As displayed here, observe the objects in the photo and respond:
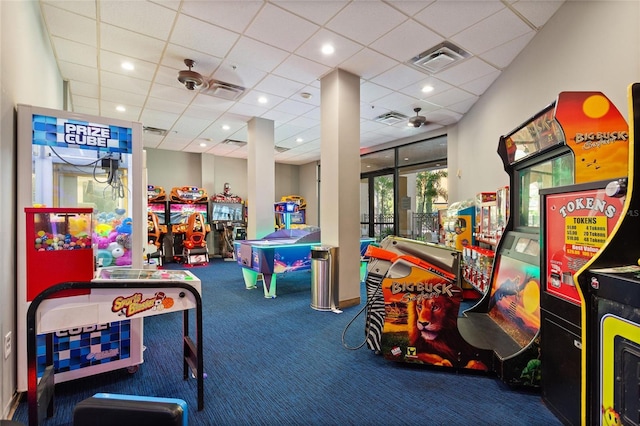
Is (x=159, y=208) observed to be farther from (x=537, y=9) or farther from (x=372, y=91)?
(x=537, y=9)

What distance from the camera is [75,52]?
3.69 m

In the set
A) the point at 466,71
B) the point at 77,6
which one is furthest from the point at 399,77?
the point at 77,6

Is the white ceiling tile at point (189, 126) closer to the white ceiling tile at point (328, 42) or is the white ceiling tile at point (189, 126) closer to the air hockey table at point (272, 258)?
the air hockey table at point (272, 258)

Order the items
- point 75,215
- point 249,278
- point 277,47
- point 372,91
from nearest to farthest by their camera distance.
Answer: point 75,215 → point 277,47 → point 372,91 → point 249,278

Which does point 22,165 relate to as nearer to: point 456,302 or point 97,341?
point 97,341

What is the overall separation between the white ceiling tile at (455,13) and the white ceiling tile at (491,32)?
10 centimetres

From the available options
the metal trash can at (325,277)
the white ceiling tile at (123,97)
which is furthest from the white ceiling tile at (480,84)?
the white ceiling tile at (123,97)

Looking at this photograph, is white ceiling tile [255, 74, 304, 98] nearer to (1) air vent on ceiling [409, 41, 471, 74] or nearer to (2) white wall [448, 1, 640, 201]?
(1) air vent on ceiling [409, 41, 471, 74]

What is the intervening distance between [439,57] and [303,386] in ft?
12.9

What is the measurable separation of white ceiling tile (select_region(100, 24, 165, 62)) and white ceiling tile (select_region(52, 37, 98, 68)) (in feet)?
0.74

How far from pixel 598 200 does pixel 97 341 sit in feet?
11.1

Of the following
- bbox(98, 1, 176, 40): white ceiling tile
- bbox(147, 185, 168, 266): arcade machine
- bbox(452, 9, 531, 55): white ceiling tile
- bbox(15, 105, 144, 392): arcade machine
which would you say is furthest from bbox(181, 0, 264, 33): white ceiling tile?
bbox(147, 185, 168, 266): arcade machine

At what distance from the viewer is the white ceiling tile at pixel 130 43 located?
3.33 metres

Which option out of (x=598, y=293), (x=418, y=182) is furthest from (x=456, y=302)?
(x=418, y=182)
